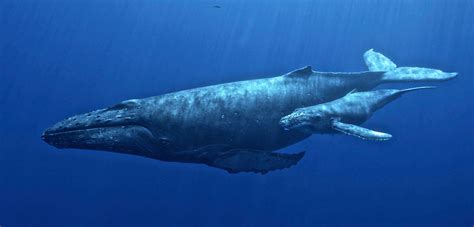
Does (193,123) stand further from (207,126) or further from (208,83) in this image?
(208,83)

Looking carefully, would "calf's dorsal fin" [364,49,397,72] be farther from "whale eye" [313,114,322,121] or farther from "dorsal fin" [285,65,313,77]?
"whale eye" [313,114,322,121]

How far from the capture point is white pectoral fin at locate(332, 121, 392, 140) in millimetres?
10250

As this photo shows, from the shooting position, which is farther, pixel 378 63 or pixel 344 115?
pixel 378 63

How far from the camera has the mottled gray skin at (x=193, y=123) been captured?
9.95 m

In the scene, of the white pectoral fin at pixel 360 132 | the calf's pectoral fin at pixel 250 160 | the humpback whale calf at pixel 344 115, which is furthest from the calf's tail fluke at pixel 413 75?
the calf's pectoral fin at pixel 250 160

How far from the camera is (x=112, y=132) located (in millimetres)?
10000

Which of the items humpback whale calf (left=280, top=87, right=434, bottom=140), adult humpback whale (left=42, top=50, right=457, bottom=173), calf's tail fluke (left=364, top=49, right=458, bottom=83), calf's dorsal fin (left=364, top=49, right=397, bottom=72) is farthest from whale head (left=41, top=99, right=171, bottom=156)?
calf's dorsal fin (left=364, top=49, right=397, bottom=72)

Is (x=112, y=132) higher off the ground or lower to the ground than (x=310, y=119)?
lower

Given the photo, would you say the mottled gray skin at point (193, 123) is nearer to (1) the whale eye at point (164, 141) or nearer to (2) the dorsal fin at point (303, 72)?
(1) the whale eye at point (164, 141)

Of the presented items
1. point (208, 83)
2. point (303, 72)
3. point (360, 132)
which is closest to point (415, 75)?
point (303, 72)

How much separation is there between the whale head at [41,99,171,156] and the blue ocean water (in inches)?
596

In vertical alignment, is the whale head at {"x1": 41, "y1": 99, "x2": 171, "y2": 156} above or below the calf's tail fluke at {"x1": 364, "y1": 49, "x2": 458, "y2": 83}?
below

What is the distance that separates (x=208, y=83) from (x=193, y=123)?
20.2 metres

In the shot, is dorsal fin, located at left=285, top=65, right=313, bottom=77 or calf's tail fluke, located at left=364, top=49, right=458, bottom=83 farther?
calf's tail fluke, located at left=364, top=49, right=458, bottom=83
